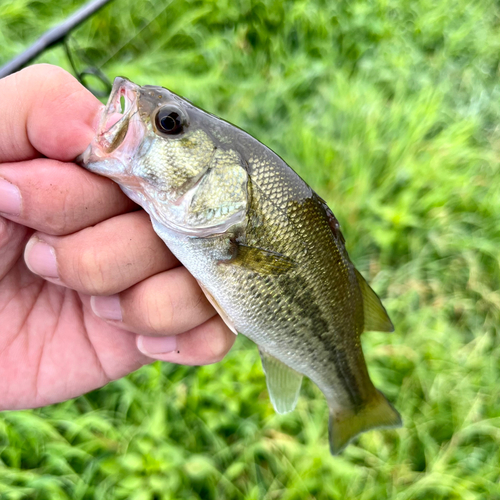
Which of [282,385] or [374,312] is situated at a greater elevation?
[374,312]

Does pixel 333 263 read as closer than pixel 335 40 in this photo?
Yes

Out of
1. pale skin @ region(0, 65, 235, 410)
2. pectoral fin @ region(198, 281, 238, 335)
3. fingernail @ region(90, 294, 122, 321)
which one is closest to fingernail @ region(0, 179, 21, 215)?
pale skin @ region(0, 65, 235, 410)

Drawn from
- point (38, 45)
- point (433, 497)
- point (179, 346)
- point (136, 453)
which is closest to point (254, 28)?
point (38, 45)

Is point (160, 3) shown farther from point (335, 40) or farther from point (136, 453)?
point (136, 453)

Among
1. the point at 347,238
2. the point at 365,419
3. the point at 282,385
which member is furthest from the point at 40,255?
the point at 347,238

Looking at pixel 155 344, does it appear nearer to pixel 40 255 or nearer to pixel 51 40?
pixel 40 255

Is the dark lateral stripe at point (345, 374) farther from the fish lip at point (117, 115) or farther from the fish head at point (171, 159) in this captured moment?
the fish lip at point (117, 115)
